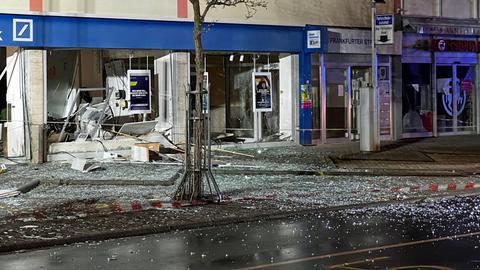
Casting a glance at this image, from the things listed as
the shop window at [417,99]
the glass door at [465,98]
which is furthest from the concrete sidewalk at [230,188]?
the glass door at [465,98]

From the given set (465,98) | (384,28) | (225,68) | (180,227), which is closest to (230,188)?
(180,227)

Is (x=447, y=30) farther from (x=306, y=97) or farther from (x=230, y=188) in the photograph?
(x=230, y=188)

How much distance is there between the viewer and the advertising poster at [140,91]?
18891mm

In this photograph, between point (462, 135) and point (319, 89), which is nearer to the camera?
point (319, 89)

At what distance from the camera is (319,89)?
2119cm

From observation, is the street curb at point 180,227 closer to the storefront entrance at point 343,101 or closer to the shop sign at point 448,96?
the storefront entrance at point 343,101

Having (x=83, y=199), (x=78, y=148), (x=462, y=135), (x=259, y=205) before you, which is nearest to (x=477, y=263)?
(x=259, y=205)

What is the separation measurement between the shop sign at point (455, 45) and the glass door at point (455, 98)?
67cm

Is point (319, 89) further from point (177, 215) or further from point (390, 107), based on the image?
point (177, 215)

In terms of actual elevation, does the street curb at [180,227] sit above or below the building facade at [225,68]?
below

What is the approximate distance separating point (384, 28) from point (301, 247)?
39.8ft

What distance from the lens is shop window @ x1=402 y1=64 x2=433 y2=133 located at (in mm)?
23656

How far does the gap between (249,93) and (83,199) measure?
1022 cm

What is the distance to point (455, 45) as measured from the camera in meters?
24.6
